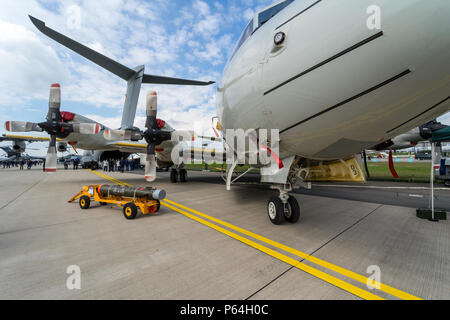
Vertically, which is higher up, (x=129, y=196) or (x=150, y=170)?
(x=150, y=170)

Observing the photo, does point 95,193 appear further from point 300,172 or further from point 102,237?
point 300,172

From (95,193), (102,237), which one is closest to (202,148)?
(95,193)

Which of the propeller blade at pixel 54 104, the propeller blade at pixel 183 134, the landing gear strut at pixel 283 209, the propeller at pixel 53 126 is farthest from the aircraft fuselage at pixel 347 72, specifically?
the propeller blade at pixel 54 104

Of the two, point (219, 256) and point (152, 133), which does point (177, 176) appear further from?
point (219, 256)

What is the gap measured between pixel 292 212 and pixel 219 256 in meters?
2.08

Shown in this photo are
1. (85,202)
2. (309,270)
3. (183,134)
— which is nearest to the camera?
(309,270)

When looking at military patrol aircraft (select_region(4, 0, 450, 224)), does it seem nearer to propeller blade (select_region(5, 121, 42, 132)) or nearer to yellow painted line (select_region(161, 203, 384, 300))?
yellow painted line (select_region(161, 203, 384, 300))

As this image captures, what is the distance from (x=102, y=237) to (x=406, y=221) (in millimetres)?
6633

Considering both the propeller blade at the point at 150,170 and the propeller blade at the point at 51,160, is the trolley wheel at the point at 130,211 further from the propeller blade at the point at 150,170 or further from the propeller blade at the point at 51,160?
the propeller blade at the point at 51,160

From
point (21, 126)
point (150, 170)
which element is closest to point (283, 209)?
point (150, 170)

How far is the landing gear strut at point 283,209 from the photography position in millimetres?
3857

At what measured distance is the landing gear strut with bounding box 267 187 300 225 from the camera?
386 cm

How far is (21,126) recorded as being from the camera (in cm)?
721

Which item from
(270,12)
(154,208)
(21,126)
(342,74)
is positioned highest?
(270,12)
